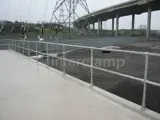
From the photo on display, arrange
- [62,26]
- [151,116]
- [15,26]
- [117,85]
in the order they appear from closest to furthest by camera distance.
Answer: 1. [151,116]
2. [117,85]
3. [15,26]
4. [62,26]

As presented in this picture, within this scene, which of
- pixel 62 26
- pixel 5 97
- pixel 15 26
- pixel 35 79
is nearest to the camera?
pixel 5 97

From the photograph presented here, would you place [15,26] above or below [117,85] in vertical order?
above

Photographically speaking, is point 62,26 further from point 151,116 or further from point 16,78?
point 151,116

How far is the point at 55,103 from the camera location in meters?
4.62

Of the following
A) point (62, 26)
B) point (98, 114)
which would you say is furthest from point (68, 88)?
point (62, 26)

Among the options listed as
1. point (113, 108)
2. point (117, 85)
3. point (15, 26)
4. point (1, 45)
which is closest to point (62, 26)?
point (15, 26)

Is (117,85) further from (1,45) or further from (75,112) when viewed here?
(1,45)

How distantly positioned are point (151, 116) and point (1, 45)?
20362mm

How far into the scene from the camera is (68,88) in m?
5.86

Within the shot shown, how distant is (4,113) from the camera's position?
4113 millimetres

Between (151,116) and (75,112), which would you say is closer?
(151,116)

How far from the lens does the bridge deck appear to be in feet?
12.9

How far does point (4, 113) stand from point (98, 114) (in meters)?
1.52

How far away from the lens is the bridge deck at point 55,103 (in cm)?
393
